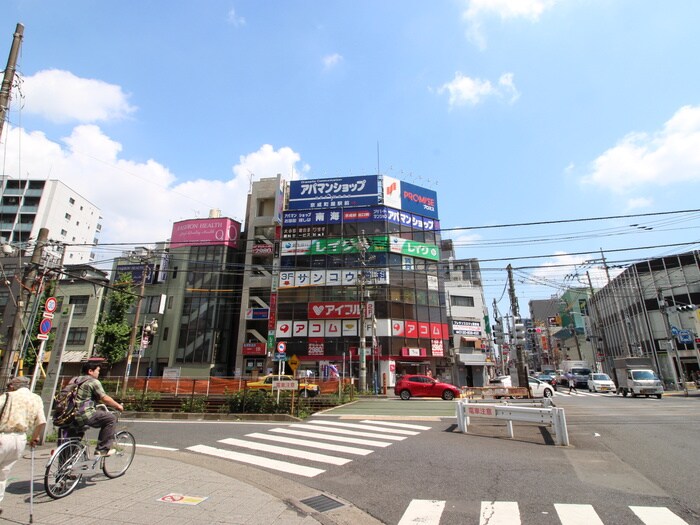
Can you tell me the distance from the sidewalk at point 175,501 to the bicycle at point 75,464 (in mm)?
135

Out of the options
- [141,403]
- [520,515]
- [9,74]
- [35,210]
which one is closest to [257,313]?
[141,403]

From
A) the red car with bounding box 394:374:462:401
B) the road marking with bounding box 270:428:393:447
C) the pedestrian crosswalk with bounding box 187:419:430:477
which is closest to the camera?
the pedestrian crosswalk with bounding box 187:419:430:477

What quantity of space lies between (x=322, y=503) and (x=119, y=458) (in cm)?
365

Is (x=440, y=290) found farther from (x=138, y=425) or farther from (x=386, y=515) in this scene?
(x=386, y=515)

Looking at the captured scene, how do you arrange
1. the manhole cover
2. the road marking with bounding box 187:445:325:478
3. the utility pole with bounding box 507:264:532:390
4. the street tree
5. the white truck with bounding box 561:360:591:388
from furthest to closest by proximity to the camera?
the white truck with bounding box 561:360:591:388 → the street tree → the utility pole with bounding box 507:264:532:390 → the road marking with bounding box 187:445:325:478 → the manhole cover

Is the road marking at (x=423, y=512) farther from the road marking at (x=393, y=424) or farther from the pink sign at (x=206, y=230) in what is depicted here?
the pink sign at (x=206, y=230)

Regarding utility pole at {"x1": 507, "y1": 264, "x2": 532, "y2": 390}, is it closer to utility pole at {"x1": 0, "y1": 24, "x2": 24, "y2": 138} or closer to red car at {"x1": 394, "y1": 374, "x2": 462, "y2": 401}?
red car at {"x1": 394, "y1": 374, "x2": 462, "y2": 401}

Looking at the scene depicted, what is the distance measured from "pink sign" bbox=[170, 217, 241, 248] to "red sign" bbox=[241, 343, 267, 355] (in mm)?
12000

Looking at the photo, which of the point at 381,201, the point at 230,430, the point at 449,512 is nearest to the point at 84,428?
the point at 449,512

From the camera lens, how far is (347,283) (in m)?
37.9

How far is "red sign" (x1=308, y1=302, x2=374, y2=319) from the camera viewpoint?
121 feet

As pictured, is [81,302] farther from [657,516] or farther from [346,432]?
[657,516]

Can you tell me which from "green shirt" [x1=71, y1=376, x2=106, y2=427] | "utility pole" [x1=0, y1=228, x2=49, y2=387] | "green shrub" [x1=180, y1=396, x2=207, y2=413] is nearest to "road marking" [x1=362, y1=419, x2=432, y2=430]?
"green shrub" [x1=180, y1=396, x2=207, y2=413]

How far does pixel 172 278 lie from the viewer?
43.5 m
